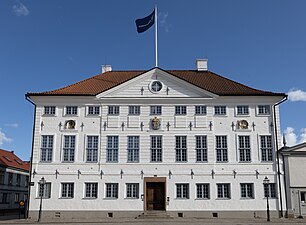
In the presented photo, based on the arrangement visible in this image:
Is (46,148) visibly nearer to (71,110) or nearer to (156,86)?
(71,110)

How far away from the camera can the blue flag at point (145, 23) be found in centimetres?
2959

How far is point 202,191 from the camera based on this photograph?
26.0m

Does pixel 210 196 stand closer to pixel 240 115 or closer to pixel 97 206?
pixel 240 115

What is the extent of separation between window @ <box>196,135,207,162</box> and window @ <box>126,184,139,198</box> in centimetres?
551

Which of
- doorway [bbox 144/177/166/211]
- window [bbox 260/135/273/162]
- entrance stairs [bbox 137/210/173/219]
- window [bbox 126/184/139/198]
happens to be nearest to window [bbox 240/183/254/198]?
window [bbox 260/135/273/162]

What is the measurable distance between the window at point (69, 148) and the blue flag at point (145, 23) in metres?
11.4

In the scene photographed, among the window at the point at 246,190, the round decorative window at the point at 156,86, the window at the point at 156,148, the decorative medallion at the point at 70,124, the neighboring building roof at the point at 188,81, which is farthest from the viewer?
the round decorative window at the point at 156,86

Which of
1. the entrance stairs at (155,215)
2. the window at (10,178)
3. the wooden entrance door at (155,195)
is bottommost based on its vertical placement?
the entrance stairs at (155,215)

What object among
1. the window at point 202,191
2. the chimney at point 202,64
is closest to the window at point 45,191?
the window at point 202,191

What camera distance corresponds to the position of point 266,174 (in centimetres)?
2609

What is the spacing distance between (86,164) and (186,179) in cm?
813

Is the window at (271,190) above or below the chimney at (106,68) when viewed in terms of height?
below

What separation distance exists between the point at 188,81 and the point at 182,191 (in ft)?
29.7

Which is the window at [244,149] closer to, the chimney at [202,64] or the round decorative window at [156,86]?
the round decorative window at [156,86]
